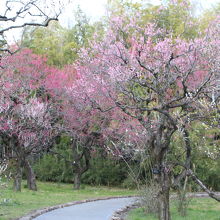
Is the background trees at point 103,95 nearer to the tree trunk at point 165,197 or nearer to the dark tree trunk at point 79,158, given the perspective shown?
the dark tree trunk at point 79,158

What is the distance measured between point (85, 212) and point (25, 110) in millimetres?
7731

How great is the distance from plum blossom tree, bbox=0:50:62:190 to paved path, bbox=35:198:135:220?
5.30m

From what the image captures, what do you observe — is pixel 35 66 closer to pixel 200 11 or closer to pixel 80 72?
pixel 80 72

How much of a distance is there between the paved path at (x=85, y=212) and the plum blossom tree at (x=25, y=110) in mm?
5300

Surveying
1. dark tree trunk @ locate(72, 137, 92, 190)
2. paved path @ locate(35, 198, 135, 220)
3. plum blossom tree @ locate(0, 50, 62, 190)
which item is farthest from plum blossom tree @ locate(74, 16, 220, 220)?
dark tree trunk @ locate(72, 137, 92, 190)

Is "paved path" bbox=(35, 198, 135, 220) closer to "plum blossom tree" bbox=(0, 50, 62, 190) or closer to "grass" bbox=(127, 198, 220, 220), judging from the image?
"grass" bbox=(127, 198, 220, 220)

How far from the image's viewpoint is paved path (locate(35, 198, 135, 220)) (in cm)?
1092

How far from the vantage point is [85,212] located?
39.7 ft

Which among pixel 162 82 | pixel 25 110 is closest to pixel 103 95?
pixel 162 82

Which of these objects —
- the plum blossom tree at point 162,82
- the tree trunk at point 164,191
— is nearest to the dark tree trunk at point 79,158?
the plum blossom tree at point 162,82

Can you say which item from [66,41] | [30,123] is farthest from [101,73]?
[66,41]

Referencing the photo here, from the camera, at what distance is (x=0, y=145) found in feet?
81.1

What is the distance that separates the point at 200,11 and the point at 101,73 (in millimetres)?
21256

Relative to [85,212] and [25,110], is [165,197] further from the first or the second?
[25,110]
